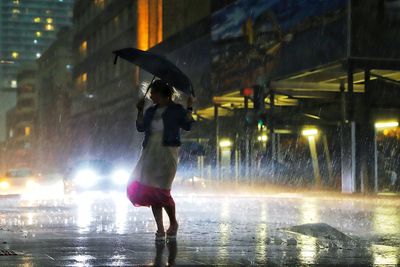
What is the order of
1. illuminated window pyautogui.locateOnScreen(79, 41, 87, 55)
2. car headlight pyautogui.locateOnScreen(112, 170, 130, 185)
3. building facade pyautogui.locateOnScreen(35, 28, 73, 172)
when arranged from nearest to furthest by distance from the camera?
car headlight pyautogui.locateOnScreen(112, 170, 130, 185)
illuminated window pyautogui.locateOnScreen(79, 41, 87, 55)
building facade pyautogui.locateOnScreen(35, 28, 73, 172)

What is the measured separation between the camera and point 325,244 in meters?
8.41

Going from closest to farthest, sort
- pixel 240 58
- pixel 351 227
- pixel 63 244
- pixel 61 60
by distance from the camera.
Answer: pixel 63 244 < pixel 351 227 < pixel 240 58 < pixel 61 60

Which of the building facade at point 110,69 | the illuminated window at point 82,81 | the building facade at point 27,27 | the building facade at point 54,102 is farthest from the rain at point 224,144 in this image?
the building facade at point 27,27

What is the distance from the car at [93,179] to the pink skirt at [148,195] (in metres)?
22.9

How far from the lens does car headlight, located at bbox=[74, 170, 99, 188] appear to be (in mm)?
31297

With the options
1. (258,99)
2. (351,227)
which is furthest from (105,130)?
(351,227)

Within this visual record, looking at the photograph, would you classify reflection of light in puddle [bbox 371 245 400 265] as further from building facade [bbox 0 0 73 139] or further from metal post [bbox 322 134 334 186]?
building facade [bbox 0 0 73 139]

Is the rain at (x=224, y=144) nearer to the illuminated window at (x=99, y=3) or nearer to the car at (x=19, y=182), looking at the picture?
the car at (x=19, y=182)

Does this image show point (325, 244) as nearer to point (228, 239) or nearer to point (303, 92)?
point (228, 239)

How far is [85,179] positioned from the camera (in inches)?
1238

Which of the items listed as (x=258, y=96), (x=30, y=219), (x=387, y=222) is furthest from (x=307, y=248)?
(x=258, y=96)

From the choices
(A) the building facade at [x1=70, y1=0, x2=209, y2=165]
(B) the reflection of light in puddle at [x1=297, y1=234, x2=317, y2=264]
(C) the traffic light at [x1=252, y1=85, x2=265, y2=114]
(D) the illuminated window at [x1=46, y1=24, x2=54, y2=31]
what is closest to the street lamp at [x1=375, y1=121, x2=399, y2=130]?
(C) the traffic light at [x1=252, y1=85, x2=265, y2=114]

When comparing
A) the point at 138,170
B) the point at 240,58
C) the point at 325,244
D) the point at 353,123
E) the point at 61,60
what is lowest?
the point at 325,244

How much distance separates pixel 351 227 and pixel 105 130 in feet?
216
